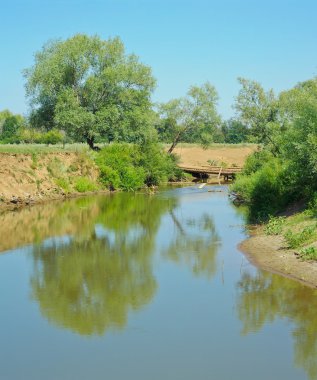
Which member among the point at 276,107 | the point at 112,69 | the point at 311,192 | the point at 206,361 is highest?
the point at 112,69

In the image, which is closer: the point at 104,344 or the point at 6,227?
the point at 104,344

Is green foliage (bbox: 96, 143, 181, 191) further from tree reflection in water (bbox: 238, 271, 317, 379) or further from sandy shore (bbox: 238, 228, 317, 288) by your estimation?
tree reflection in water (bbox: 238, 271, 317, 379)

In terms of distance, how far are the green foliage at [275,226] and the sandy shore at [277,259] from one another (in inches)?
11.7

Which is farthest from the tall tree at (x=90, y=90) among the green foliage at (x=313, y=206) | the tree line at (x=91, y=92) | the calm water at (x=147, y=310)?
the green foliage at (x=313, y=206)

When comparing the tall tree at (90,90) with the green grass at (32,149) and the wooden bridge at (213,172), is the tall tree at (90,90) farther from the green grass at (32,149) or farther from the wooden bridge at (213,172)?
the wooden bridge at (213,172)

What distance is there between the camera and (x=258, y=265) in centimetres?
1842

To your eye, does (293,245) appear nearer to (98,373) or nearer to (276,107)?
(98,373)

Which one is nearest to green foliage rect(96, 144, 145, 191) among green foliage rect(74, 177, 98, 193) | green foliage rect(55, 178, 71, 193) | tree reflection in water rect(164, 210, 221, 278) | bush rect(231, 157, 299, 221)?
green foliage rect(74, 177, 98, 193)

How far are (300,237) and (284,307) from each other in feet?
18.0

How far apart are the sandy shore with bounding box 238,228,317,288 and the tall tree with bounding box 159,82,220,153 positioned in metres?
39.3

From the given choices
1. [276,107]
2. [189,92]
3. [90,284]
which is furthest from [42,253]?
[189,92]

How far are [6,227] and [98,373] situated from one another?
18119 millimetres

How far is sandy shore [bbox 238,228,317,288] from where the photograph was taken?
54.4 feet

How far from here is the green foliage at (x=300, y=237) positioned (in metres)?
19.3
